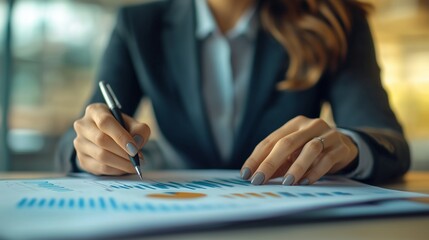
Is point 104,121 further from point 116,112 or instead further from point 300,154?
point 300,154

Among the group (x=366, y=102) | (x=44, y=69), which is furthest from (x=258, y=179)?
(x=44, y=69)

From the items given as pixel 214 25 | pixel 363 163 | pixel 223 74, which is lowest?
pixel 363 163

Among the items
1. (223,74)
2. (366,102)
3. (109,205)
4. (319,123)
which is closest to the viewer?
(109,205)

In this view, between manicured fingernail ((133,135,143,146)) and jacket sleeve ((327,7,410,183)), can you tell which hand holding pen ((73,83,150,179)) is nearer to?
manicured fingernail ((133,135,143,146))

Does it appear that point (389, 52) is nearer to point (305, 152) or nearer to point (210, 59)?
point (210, 59)

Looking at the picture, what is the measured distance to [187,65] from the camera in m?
1.01

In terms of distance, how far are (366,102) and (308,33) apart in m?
0.22

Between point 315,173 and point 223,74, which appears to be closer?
point 315,173

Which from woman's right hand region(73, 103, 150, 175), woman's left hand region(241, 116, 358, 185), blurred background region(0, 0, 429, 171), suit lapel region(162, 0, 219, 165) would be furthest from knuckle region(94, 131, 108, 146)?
blurred background region(0, 0, 429, 171)

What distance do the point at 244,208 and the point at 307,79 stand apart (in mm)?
699

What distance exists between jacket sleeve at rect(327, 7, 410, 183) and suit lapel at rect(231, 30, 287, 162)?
0.41 ft

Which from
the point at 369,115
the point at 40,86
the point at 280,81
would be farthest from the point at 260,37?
the point at 40,86

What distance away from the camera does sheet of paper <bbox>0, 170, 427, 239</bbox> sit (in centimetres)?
29

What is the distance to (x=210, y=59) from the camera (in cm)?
104
